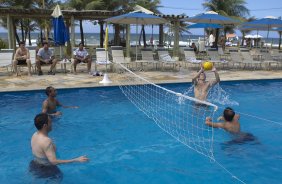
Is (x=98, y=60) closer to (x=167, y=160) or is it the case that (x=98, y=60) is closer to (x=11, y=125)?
(x=11, y=125)

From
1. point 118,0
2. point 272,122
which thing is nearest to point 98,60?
point 272,122

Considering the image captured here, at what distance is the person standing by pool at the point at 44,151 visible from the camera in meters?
3.92

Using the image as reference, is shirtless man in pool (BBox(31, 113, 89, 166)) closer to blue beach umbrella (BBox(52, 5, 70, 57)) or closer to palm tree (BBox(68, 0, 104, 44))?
blue beach umbrella (BBox(52, 5, 70, 57))

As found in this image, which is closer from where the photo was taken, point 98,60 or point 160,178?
point 160,178

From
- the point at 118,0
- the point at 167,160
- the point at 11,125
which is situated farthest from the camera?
the point at 118,0

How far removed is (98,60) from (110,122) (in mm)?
5671

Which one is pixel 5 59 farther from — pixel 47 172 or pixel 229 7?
pixel 229 7

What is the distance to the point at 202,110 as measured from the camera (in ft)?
26.3

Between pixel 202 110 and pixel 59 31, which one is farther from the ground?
pixel 59 31

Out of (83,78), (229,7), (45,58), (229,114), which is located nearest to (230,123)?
(229,114)

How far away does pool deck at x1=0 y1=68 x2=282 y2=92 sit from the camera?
10.0 meters

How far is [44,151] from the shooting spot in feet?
13.0

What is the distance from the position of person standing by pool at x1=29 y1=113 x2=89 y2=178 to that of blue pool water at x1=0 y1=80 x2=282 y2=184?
136 millimetres

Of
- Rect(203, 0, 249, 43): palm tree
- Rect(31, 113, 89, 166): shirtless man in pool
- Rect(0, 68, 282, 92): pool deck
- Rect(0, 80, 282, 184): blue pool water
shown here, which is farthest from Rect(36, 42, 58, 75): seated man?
Rect(203, 0, 249, 43): palm tree
